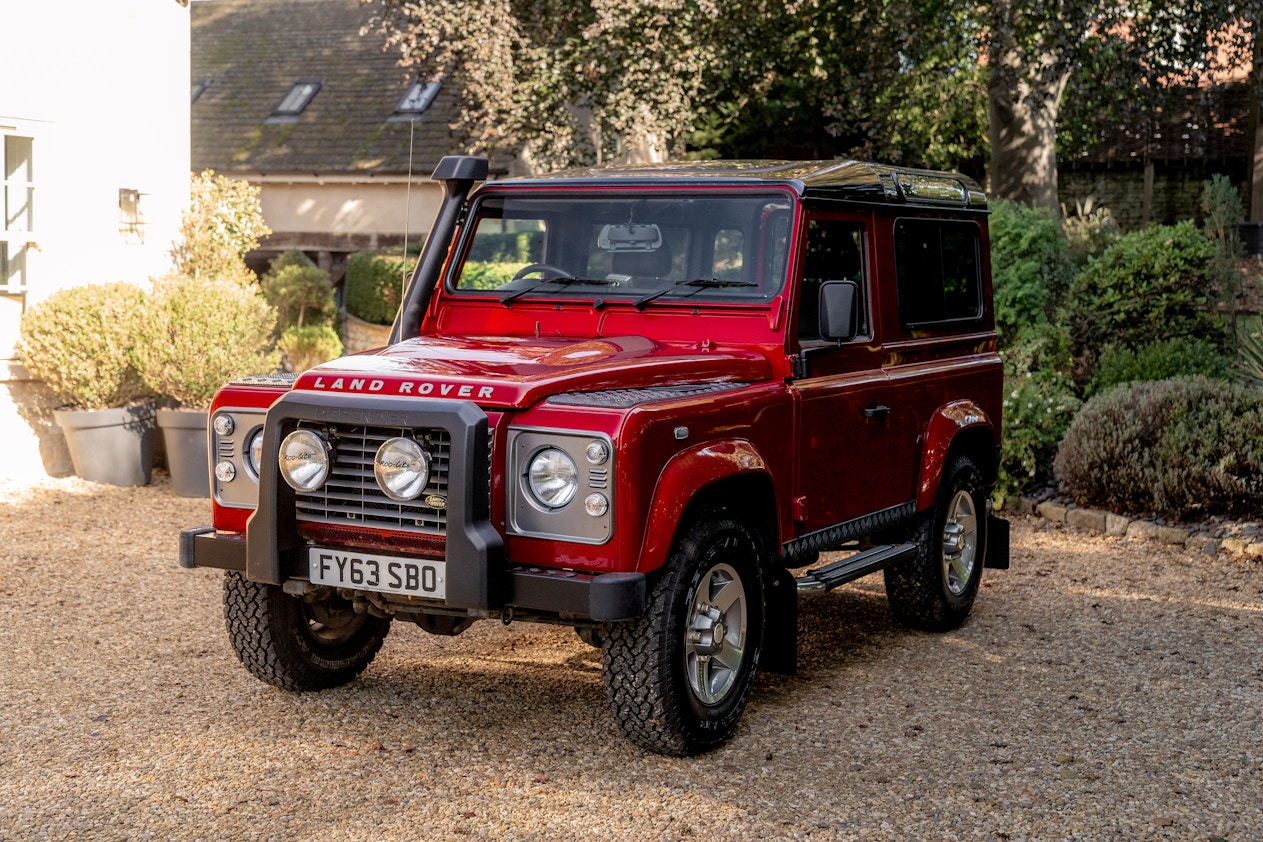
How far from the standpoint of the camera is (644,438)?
4426 millimetres

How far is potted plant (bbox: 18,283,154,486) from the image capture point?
10.9 meters

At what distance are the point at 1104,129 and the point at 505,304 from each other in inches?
814

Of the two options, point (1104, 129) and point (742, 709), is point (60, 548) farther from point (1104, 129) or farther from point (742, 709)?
point (1104, 129)

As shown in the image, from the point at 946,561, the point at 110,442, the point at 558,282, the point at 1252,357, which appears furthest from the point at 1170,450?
the point at 110,442

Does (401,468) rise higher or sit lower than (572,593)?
higher

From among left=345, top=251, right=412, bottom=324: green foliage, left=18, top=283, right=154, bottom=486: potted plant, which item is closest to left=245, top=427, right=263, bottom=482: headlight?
left=18, top=283, right=154, bottom=486: potted plant

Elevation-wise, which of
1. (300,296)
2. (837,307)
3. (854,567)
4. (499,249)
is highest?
(300,296)

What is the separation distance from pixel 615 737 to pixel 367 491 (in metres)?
1.36

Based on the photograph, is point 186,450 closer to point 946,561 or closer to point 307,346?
point 307,346

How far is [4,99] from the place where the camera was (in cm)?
1129

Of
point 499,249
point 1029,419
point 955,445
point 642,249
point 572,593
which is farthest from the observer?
point 1029,419

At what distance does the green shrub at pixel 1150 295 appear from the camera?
11477 millimetres

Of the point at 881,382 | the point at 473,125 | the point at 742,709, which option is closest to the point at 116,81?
the point at 473,125

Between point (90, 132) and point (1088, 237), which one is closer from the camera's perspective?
point (90, 132)
